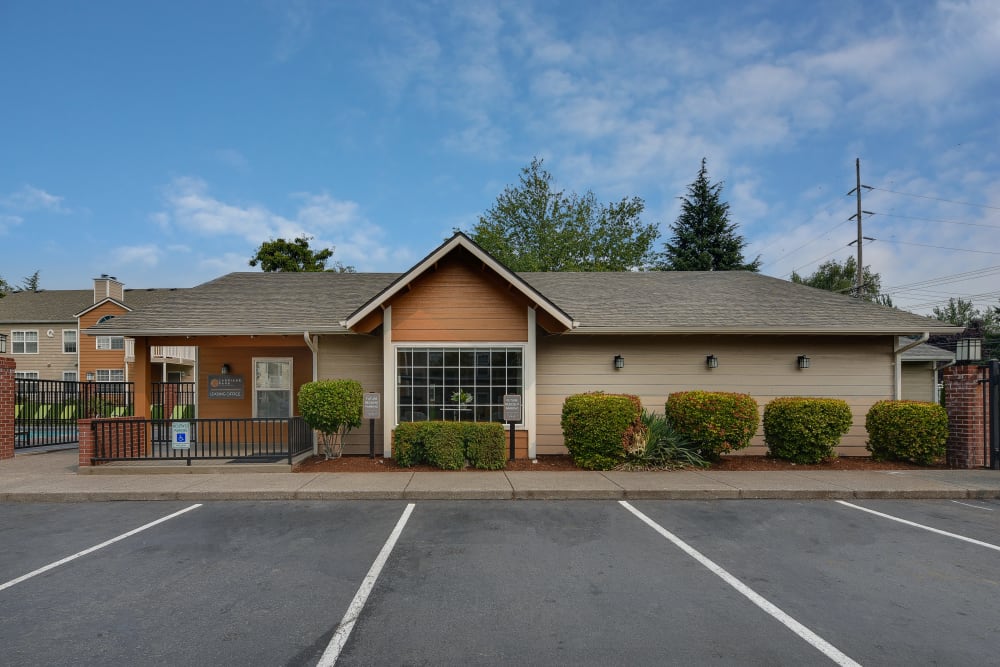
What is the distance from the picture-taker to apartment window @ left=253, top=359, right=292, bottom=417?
11.8 m

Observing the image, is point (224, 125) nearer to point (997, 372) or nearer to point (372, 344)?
point (372, 344)

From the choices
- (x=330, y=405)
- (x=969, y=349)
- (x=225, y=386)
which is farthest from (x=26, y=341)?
(x=969, y=349)

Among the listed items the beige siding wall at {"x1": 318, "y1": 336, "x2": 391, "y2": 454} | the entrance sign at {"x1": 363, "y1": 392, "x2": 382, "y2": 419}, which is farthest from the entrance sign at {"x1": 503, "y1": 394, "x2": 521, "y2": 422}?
the beige siding wall at {"x1": 318, "y1": 336, "x2": 391, "y2": 454}

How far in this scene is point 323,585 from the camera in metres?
4.21

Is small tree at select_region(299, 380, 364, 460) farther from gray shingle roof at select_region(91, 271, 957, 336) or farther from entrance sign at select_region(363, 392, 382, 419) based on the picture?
gray shingle roof at select_region(91, 271, 957, 336)

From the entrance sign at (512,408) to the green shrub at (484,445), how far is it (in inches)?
14.2

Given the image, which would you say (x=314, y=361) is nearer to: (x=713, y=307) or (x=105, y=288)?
(x=713, y=307)

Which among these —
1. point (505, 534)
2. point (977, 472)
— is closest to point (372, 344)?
point (505, 534)

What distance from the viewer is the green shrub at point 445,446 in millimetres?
8789

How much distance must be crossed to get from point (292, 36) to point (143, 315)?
7.27 meters

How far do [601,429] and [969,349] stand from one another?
767cm

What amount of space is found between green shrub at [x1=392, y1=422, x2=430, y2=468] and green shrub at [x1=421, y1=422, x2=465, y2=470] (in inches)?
6.2

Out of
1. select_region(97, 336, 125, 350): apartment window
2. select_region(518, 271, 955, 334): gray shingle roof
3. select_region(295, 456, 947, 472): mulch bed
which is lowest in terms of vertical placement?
select_region(295, 456, 947, 472): mulch bed

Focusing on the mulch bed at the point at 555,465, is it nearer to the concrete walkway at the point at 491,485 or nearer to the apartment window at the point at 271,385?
the concrete walkway at the point at 491,485
